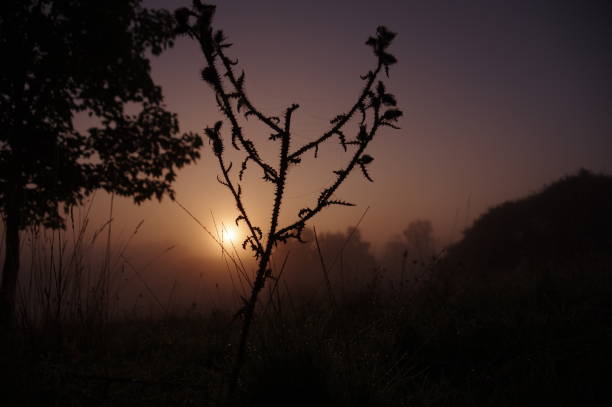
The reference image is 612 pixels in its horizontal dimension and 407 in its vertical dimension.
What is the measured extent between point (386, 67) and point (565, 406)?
6.97 feet

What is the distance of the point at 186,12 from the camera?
108 cm

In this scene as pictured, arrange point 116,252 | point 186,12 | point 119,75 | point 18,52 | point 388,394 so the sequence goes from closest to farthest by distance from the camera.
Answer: point 186,12 < point 388,394 < point 116,252 < point 18,52 < point 119,75

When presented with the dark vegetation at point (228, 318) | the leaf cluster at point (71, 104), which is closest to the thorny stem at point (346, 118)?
the dark vegetation at point (228, 318)

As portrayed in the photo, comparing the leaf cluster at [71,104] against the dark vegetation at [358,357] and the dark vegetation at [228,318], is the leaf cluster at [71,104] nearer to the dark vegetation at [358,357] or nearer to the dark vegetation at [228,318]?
the dark vegetation at [228,318]

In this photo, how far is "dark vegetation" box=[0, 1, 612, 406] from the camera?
158 cm

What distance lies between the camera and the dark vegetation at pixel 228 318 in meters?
1.58

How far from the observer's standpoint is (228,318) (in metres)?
5.14

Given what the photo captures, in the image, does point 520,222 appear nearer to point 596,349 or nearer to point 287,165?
point 596,349

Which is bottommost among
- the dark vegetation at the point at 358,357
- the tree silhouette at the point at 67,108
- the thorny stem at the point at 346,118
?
the dark vegetation at the point at 358,357

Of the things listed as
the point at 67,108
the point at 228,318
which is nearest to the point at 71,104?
the point at 67,108

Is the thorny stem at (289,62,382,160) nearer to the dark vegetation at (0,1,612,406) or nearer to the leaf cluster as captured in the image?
the dark vegetation at (0,1,612,406)

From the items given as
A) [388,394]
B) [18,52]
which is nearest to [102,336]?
[388,394]

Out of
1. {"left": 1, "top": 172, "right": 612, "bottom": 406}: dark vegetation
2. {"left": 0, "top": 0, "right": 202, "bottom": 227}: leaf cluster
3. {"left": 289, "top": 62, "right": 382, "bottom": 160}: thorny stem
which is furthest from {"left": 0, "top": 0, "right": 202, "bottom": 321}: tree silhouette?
{"left": 289, "top": 62, "right": 382, "bottom": 160}: thorny stem

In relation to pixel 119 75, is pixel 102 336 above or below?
below
